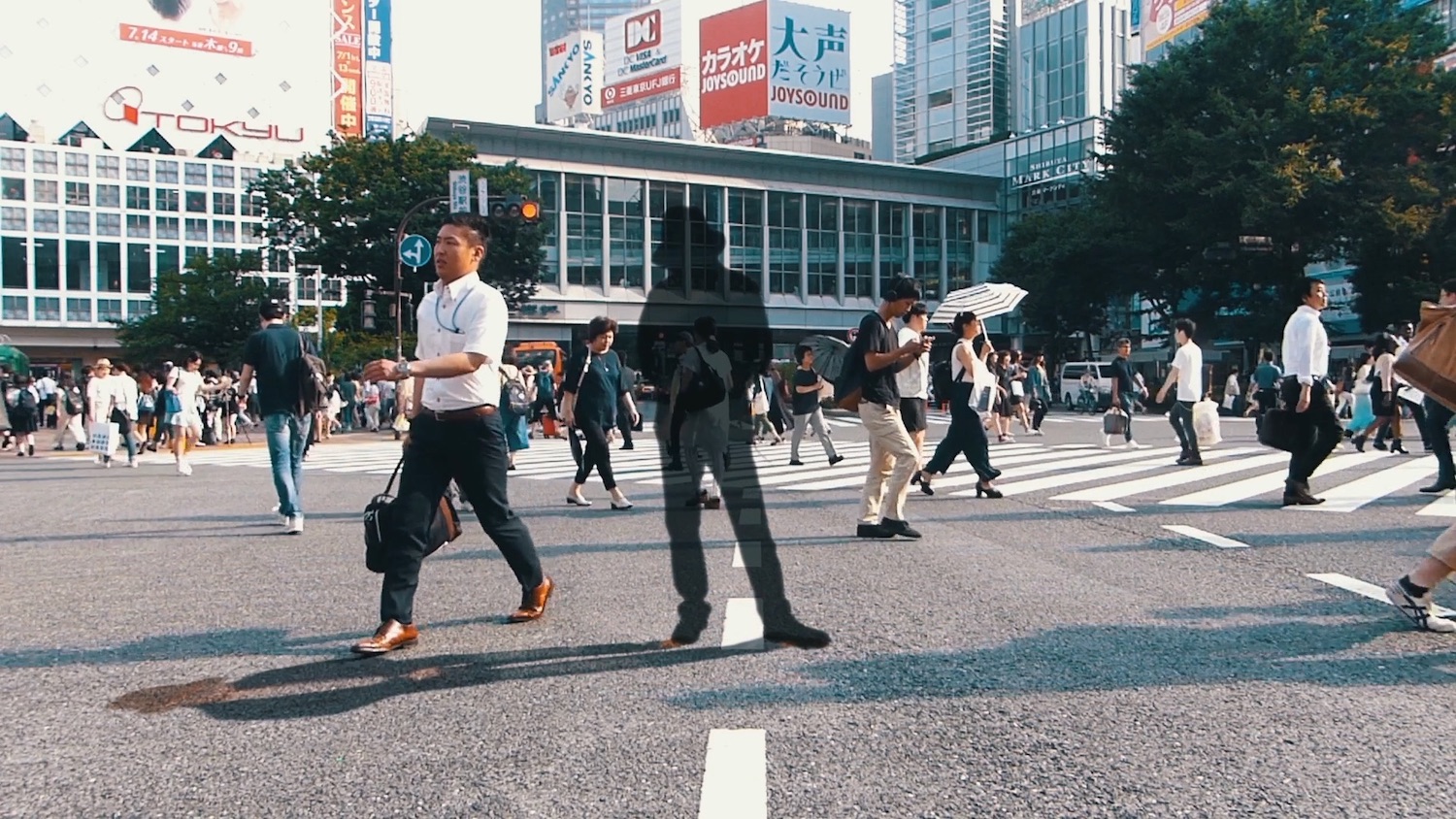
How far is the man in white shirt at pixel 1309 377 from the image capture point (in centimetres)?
900

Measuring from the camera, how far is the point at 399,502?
4863 millimetres

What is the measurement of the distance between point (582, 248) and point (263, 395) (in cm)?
→ 4911

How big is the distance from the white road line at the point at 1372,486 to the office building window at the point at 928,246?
175 ft

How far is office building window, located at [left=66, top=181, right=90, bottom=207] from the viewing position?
74.4 m

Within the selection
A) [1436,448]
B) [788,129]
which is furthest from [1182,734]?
[788,129]

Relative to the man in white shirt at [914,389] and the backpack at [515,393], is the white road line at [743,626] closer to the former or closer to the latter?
the man in white shirt at [914,389]

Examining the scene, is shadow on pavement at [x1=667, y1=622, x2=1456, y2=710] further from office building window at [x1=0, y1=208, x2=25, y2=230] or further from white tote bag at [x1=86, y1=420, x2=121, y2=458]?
office building window at [x1=0, y1=208, x2=25, y2=230]

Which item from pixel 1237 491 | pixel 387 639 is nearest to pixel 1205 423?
pixel 1237 491

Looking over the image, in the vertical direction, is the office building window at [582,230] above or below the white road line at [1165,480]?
above

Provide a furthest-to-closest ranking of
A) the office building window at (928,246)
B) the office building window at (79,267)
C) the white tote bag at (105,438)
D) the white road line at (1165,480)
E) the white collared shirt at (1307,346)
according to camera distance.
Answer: the office building window at (79,267) → the office building window at (928,246) → the white tote bag at (105,438) → the white road line at (1165,480) → the white collared shirt at (1307,346)

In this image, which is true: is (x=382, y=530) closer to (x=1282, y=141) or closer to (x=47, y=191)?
(x=1282, y=141)

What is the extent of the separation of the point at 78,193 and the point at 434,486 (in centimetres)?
8122

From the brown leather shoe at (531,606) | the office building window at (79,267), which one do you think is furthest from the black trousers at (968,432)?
the office building window at (79,267)

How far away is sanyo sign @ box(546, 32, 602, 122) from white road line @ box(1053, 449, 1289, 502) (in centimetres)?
7608
